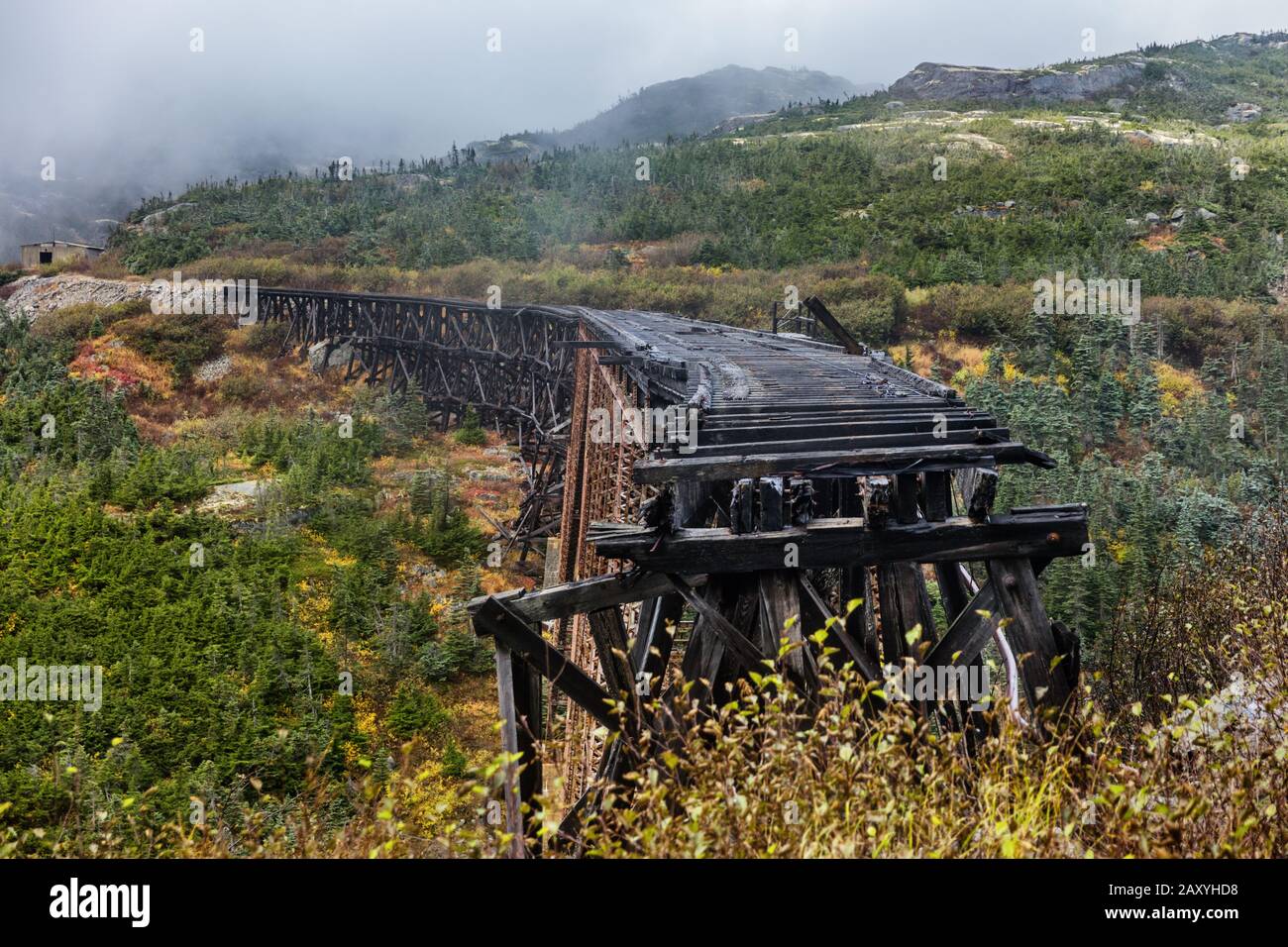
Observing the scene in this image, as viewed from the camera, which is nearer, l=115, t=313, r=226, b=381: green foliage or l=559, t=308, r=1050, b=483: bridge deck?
l=559, t=308, r=1050, b=483: bridge deck

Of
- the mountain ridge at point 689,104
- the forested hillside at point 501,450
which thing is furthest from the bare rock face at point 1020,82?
the mountain ridge at point 689,104

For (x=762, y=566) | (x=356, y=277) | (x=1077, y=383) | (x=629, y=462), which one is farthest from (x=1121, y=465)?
(x=356, y=277)

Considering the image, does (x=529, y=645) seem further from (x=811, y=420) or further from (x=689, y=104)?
(x=689, y=104)

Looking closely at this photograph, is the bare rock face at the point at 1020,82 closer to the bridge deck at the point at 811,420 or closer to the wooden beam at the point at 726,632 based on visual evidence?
the bridge deck at the point at 811,420

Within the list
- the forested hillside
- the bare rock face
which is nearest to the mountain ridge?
the bare rock face

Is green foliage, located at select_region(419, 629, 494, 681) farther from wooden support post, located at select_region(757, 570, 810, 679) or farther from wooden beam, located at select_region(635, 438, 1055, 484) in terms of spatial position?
wooden support post, located at select_region(757, 570, 810, 679)

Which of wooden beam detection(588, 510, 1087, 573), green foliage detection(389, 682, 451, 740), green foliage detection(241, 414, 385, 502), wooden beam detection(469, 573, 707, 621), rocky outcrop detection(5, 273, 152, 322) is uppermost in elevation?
rocky outcrop detection(5, 273, 152, 322)

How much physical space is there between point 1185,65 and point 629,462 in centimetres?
8934

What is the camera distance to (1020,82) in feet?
254

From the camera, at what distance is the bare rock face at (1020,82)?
74250mm

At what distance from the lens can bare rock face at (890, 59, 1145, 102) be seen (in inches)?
2923

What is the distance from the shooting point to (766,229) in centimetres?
4081

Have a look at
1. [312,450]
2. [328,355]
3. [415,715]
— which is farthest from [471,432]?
[415,715]
